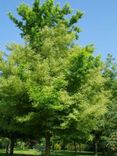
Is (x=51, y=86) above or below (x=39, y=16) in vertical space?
below

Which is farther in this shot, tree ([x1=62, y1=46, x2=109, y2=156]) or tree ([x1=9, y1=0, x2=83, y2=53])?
tree ([x1=9, y1=0, x2=83, y2=53])

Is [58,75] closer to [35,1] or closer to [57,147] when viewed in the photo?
[35,1]

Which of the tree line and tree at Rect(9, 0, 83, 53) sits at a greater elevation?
tree at Rect(9, 0, 83, 53)

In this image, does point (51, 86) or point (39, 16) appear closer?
point (51, 86)

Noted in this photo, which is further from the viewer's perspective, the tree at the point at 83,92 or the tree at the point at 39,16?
the tree at the point at 39,16

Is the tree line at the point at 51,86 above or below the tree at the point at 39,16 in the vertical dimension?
below

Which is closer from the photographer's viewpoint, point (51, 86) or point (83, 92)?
point (51, 86)

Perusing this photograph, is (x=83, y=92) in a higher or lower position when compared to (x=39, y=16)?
lower

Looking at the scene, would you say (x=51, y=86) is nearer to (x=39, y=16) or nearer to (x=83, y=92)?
(x=83, y=92)

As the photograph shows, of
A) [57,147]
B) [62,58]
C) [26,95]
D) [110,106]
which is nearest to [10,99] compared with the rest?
[26,95]

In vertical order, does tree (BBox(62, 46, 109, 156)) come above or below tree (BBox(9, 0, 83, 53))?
below

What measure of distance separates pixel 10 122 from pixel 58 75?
200 inches

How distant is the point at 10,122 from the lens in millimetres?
22844

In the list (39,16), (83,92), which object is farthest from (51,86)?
(39,16)
